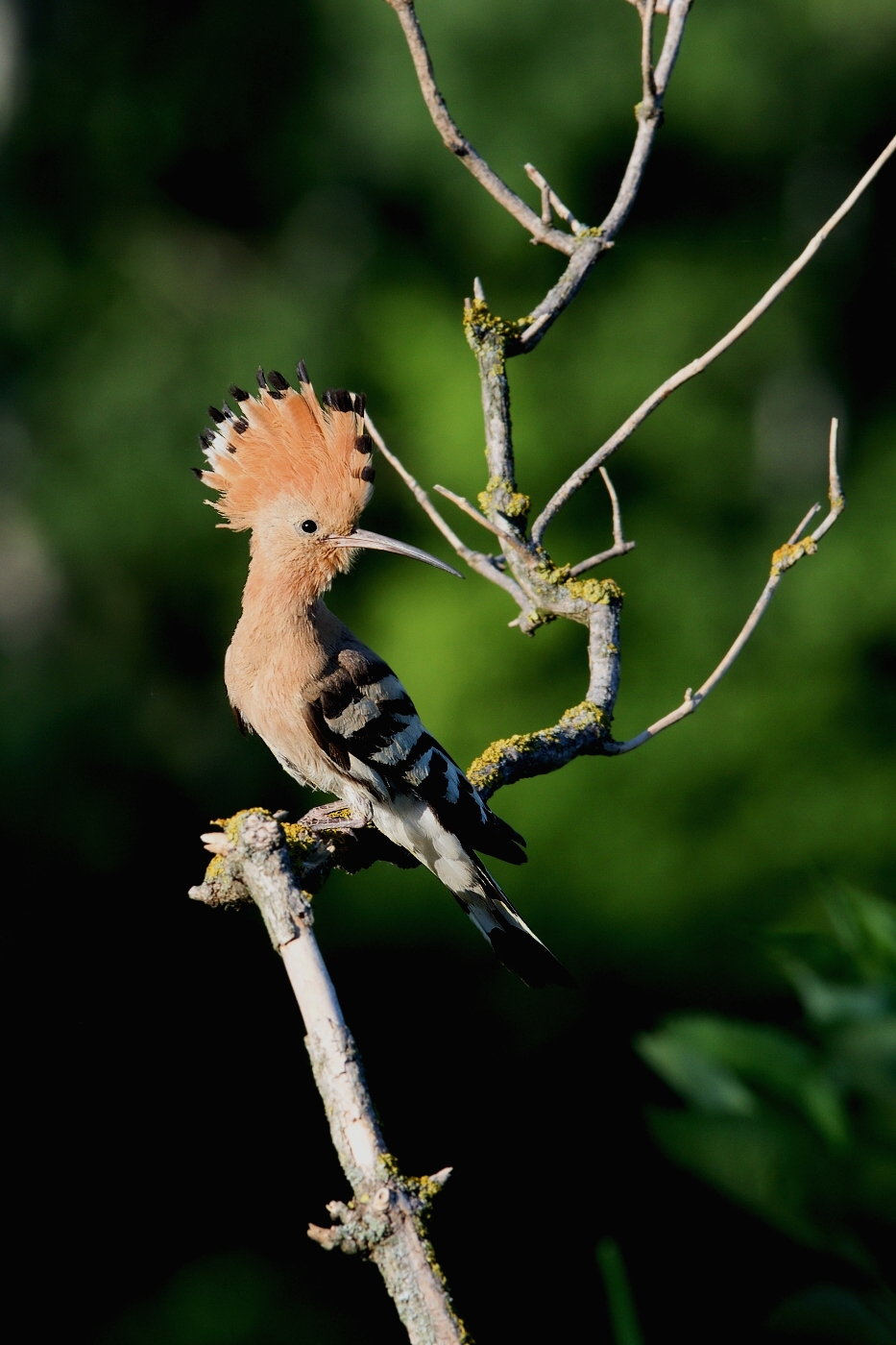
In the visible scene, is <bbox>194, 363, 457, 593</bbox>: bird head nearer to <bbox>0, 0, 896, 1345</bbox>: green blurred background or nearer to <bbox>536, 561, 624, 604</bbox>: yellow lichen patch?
<bbox>536, 561, 624, 604</bbox>: yellow lichen patch

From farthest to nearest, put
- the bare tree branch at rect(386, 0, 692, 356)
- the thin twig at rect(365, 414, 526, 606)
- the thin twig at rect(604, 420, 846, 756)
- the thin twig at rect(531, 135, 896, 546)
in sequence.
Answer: the thin twig at rect(365, 414, 526, 606) → the thin twig at rect(604, 420, 846, 756) → the bare tree branch at rect(386, 0, 692, 356) → the thin twig at rect(531, 135, 896, 546)

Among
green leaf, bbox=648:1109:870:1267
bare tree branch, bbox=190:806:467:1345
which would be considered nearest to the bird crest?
bare tree branch, bbox=190:806:467:1345

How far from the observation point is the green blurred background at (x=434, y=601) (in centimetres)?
543

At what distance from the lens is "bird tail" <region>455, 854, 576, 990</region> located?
240 cm

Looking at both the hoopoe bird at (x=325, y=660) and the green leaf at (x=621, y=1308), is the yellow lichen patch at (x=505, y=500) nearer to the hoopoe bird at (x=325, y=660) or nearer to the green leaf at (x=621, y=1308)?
the hoopoe bird at (x=325, y=660)

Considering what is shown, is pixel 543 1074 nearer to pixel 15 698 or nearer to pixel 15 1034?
pixel 15 1034

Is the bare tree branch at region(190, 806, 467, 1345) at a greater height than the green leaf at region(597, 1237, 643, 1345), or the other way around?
the bare tree branch at region(190, 806, 467, 1345)

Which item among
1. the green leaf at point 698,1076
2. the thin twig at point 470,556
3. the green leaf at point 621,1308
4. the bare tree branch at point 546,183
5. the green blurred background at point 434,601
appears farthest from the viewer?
the green blurred background at point 434,601

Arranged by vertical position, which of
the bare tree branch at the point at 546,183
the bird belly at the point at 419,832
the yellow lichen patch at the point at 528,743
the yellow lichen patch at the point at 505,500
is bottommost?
the yellow lichen patch at the point at 528,743

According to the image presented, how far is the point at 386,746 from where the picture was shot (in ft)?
7.82

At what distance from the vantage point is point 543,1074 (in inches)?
233

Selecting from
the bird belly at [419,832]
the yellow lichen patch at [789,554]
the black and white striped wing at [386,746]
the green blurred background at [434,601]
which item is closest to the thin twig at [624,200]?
the yellow lichen patch at [789,554]

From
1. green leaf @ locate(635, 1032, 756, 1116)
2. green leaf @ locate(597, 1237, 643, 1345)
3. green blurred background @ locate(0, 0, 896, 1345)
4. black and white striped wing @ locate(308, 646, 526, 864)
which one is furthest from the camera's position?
green blurred background @ locate(0, 0, 896, 1345)

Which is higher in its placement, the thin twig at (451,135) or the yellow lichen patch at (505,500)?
the thin twig at (451,135)
